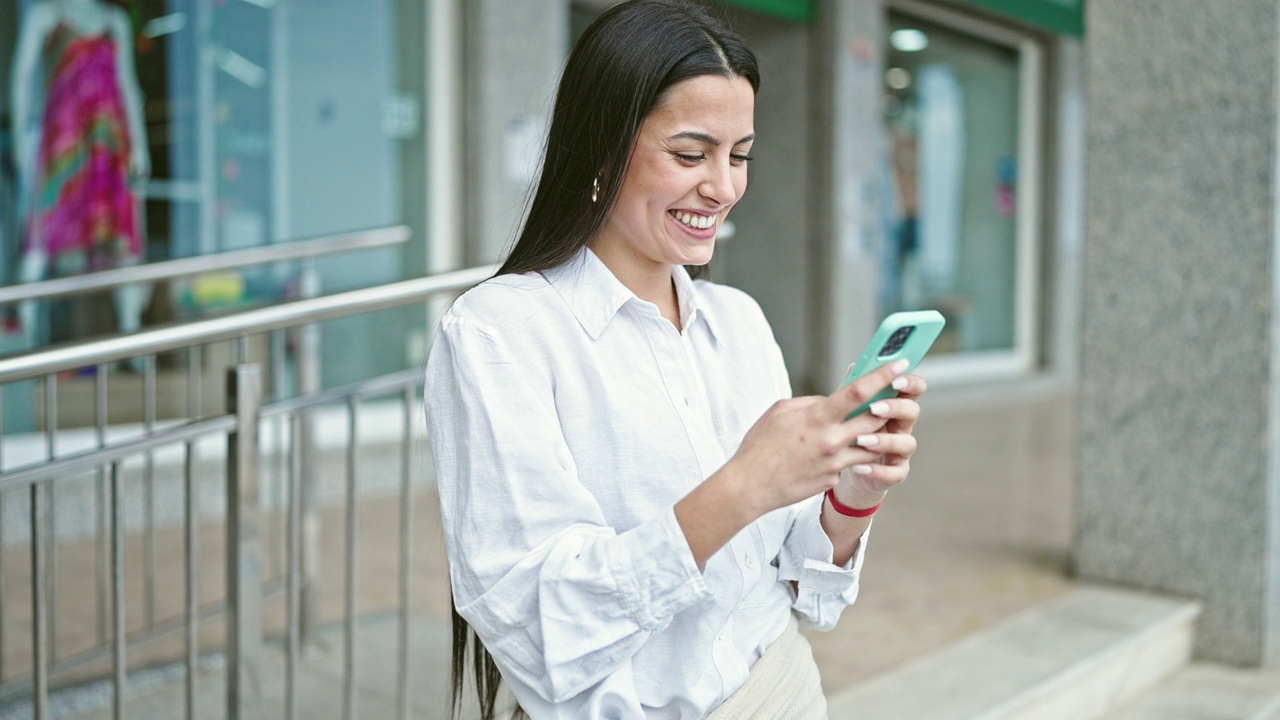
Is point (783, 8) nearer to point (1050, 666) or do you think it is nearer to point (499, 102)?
point (499, 102)

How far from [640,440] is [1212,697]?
8.63 feet

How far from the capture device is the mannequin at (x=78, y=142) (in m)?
4.84

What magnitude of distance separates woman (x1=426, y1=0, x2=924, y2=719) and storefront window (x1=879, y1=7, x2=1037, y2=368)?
27.8 ft

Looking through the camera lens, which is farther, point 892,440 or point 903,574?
point 903,574

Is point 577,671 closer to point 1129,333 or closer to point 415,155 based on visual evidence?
point 1129,333

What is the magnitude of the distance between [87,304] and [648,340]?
4.48 m

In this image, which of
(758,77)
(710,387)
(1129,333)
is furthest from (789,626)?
(1129,333)

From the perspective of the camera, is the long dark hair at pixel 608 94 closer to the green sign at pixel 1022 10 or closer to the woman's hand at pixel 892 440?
the woman's hand at pixel 892 440

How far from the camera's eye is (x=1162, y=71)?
3.52m

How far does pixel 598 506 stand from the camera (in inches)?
48.6

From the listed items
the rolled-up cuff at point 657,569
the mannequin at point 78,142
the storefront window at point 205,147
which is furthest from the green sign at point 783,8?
the rolled-up cuff at point 657,569

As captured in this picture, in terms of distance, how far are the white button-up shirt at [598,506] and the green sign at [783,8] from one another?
256 inches

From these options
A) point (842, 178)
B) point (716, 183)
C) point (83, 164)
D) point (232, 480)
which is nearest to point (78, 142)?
point (83, 164)

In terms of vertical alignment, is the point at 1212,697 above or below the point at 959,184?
below
